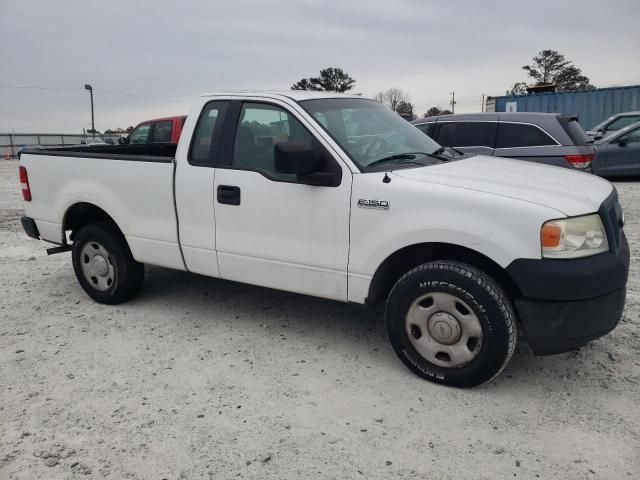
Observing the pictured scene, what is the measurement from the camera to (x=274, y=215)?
12.3 feet

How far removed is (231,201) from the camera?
393 cm

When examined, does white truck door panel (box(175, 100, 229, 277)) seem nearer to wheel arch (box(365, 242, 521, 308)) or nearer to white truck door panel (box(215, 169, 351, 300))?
white truck door panel (box(215, 169, 351, 300))

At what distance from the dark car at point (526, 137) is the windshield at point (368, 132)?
3846mm

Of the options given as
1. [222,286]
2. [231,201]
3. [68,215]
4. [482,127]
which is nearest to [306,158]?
[231,201]

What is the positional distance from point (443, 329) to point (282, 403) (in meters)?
1.07

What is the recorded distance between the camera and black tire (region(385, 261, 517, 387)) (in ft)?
10.0

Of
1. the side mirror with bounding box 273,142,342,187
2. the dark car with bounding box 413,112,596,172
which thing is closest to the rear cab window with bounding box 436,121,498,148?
the dark car with bounding box 413,112,596,172

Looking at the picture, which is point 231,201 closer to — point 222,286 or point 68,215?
point 222,286

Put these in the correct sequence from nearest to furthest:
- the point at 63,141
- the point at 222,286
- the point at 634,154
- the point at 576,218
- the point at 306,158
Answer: the point at 576,218 < the point at 306,158 < the point at 222,286 < the point at 634,154 < the point at 63,141

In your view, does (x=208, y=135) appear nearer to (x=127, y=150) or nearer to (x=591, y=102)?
(x=127, y=150)

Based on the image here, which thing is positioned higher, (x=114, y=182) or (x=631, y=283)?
(x=114, y=182)

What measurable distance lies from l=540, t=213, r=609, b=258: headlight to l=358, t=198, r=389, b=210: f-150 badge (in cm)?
92

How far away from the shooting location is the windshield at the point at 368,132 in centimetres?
368

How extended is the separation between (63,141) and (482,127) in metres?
45.7
